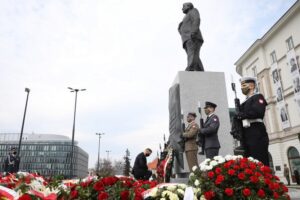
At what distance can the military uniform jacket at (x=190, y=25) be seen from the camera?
7977mm

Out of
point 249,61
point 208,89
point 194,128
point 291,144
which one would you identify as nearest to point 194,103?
point 208,89

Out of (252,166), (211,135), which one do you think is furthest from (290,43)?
(252,166)

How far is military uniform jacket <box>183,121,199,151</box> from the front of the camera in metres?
5.71

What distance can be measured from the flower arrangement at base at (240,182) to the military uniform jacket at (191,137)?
255 cm

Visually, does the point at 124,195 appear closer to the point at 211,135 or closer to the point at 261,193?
the point at 261,193

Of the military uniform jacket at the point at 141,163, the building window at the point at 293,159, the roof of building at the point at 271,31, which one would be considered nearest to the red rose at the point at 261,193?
the military uniform jacket at the point at 141,163

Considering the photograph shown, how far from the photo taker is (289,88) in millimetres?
30375

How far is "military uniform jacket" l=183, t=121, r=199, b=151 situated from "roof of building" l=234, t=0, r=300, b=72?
27.8 meters

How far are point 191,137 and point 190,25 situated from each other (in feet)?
12.6

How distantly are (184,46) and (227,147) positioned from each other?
3.43 meters

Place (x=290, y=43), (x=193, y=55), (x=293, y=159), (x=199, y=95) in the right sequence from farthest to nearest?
(x=290, y=43) → (x=293, y=159) → (x=193, y=55) → (x=199, y=95)

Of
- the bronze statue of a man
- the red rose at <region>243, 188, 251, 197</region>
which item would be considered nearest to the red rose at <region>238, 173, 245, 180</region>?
the red rose at <region>243, 188, 251, 197</region>

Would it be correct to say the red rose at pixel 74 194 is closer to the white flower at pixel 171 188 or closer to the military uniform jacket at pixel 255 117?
the white flower at pixel 171 188

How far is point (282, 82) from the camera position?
1248 inches
